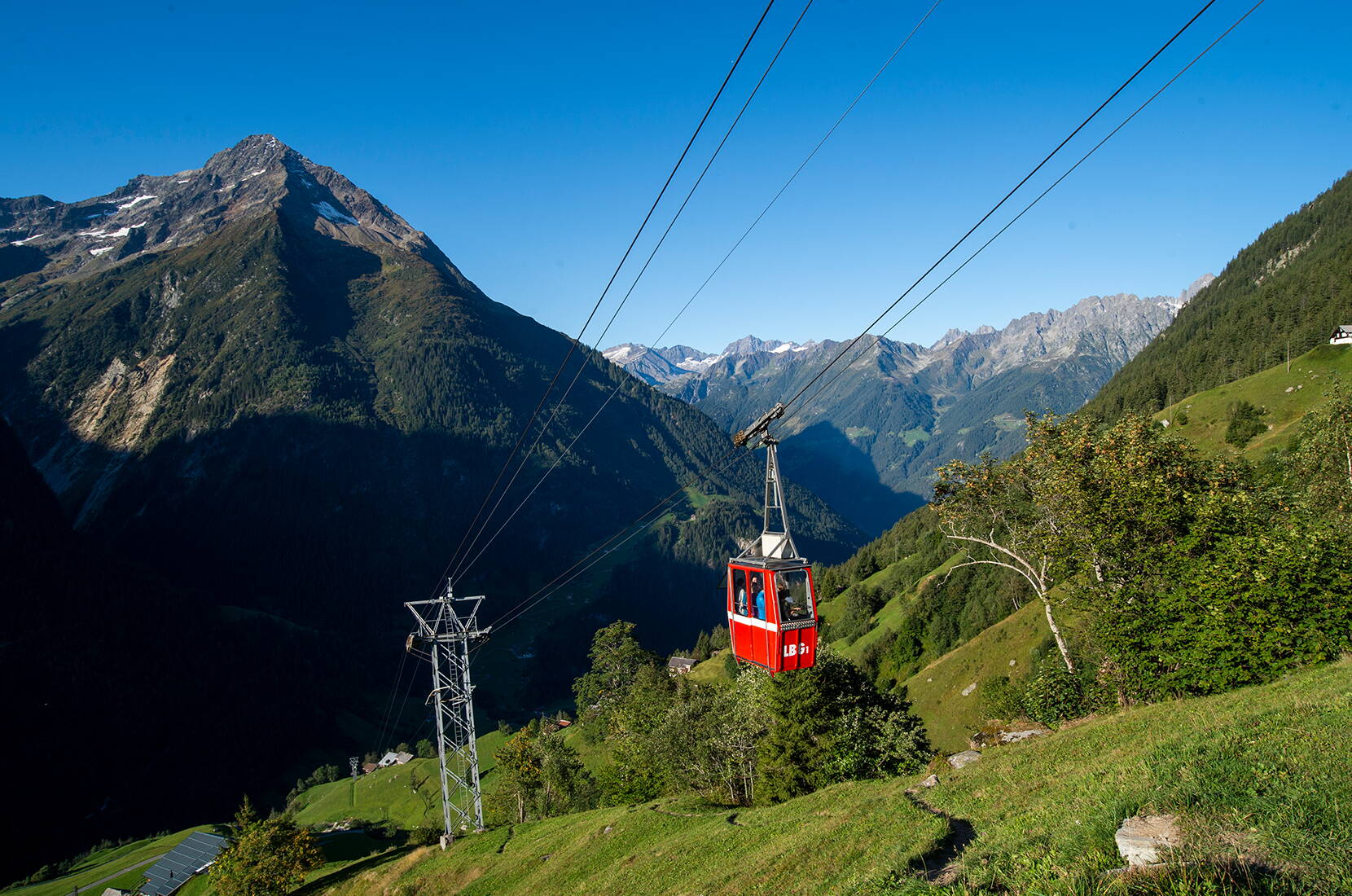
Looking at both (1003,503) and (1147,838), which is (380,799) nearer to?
(1003,503)

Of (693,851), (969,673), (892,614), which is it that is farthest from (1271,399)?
(693,851)

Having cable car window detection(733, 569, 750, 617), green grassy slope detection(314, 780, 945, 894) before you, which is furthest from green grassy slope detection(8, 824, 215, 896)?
cable car window detection(733, 569, 750, 617)

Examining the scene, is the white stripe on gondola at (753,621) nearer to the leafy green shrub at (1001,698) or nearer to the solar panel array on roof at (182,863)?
the leafy green shrub at (1001,698)

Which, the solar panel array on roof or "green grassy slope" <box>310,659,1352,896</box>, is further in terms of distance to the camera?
the solar panel array on roof

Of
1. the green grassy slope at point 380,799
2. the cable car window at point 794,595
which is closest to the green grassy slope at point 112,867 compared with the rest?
the green grassy slope at point 380,799

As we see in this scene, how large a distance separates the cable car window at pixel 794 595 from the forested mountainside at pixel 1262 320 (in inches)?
3852

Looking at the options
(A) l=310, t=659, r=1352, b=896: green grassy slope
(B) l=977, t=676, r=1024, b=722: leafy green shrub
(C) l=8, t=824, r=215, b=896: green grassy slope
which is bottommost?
(C) l=8, t=824, r=215, b=896: green grassy slope

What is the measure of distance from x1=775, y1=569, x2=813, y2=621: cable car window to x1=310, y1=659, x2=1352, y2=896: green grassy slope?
6.86 metres

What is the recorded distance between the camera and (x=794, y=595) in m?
26.0

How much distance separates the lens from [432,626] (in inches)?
1645

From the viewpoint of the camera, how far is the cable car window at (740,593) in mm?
27703

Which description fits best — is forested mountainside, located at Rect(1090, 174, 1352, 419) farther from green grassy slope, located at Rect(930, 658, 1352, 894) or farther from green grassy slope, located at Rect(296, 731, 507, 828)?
green grassy slope, located at Rect(296, 731, 507, 828)

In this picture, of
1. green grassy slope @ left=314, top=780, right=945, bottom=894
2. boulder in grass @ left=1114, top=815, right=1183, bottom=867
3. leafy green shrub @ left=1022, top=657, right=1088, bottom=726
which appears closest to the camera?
boulder in grass @ left=1114, top=815, right=1183, bottom=867

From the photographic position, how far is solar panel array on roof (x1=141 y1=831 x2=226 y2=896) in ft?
272
